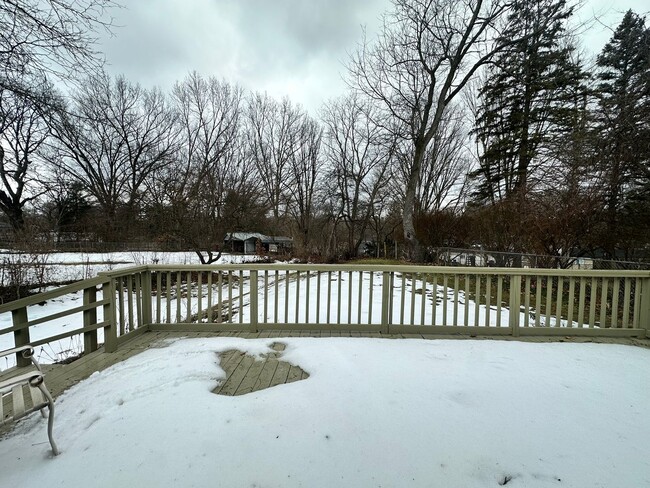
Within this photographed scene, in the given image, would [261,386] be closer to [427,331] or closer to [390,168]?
[427,331]

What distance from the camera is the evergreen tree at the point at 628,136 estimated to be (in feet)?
14.4

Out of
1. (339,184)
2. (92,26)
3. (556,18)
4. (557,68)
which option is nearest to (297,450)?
(92,26)

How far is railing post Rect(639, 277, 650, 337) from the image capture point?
3441mm

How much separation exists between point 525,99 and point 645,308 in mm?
13942

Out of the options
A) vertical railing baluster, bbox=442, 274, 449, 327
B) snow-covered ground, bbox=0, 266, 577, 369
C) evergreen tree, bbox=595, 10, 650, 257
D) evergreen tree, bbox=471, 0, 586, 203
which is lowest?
snow-covered ground, bbox=0, 266, 577, 369

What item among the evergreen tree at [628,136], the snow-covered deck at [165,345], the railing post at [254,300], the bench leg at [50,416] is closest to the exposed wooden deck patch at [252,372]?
the snow-covered deck at [165,345]

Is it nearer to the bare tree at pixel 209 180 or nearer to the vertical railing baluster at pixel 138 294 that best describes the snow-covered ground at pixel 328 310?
the vertical railing baluster at pixel 138 294

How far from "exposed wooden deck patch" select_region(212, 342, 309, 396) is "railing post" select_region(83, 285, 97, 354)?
138 centimetres

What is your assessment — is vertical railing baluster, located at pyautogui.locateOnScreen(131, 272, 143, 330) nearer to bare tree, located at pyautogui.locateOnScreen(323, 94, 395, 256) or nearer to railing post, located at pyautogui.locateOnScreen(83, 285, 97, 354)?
railing post, located at pyautogui.locateOnScreen(83, 285, 97, 354)

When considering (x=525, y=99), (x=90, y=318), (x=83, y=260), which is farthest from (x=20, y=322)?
(x=525, y=99)

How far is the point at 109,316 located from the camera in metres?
2.91

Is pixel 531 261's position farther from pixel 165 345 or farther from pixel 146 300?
pixel 146 300

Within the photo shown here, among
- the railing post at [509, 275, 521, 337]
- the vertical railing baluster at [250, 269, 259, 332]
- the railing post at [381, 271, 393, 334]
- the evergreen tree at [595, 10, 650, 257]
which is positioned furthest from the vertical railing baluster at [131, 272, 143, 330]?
the evergreen tree at [595, 10, 650, 257]

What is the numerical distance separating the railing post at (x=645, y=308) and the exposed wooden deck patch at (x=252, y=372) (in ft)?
13.9
